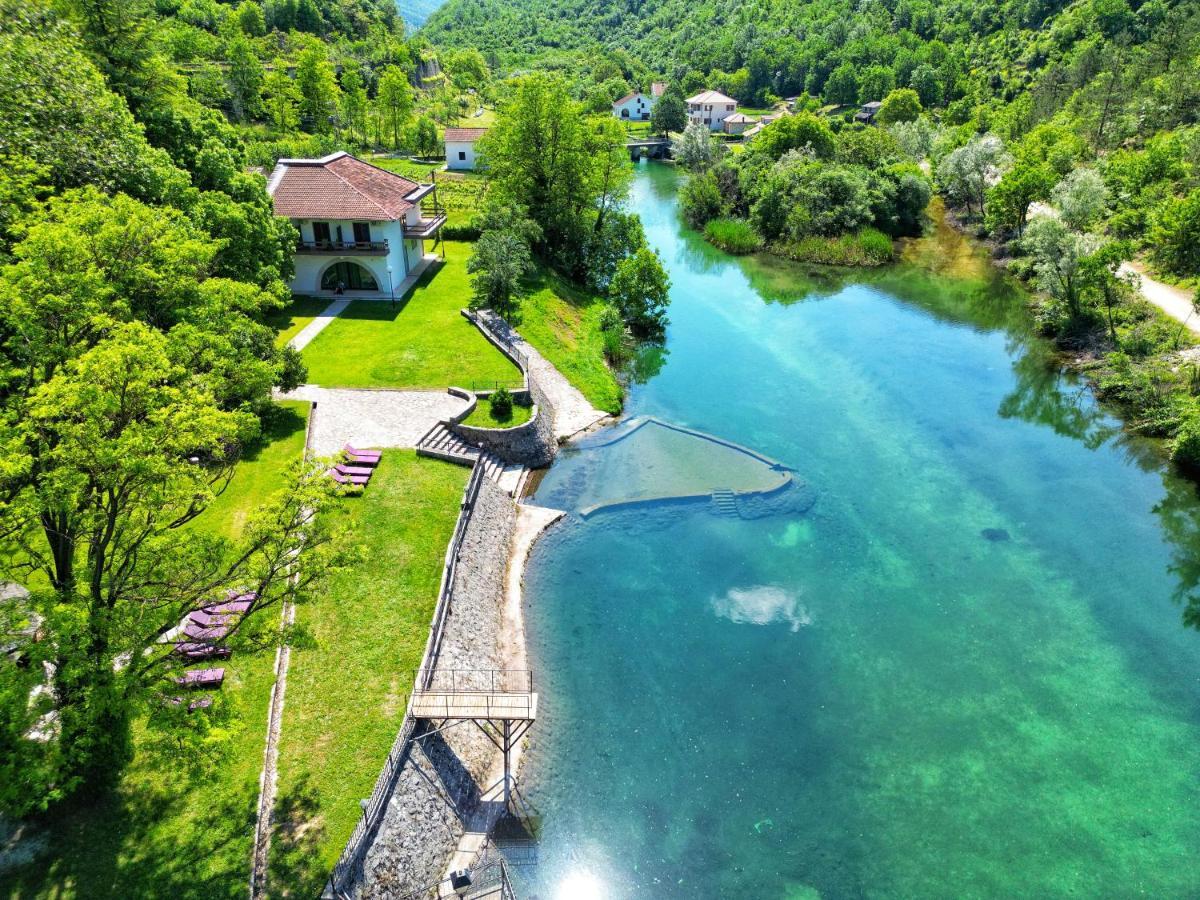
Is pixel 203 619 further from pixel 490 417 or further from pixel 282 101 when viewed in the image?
pixel 282 101

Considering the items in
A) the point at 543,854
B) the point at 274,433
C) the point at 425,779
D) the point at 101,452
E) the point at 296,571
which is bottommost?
the point at 543,854

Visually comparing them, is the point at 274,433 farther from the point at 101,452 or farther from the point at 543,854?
the point at 543,854

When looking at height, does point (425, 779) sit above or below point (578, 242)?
below

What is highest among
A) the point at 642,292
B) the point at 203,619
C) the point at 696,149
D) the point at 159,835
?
the point at 696,149

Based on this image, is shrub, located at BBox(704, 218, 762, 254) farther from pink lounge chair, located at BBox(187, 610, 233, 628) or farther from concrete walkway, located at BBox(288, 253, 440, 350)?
pink lounge chair, located at BBox(187, 610, 233, 628)

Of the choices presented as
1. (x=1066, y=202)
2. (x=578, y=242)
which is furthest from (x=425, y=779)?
(x=1066, y=202)

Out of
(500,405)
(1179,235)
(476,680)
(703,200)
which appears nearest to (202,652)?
(476,680)

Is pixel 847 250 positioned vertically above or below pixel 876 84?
below
